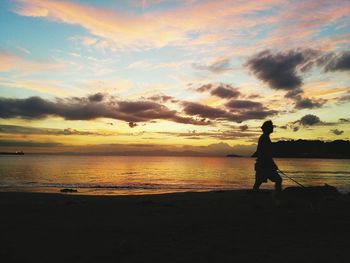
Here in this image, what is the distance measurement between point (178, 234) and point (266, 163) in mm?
4030

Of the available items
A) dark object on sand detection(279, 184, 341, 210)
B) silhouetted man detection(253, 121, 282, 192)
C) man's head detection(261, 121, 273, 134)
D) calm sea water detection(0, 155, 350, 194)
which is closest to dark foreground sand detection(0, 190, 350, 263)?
dark object on sand detection(279, 184, 341, 210)

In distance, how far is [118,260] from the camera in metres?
5.36

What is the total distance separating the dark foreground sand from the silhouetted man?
0.74 meters

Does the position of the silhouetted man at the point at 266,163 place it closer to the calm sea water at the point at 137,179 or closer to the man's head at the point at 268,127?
the man's head at the point at 268,127

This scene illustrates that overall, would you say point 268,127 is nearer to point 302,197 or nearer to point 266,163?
point 266,163

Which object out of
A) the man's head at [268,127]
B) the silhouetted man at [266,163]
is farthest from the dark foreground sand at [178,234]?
the man's head at [268,127]

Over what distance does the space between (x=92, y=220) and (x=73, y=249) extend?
9.52 ft

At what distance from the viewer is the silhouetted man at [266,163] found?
9617 millimetres

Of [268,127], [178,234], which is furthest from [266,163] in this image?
[178,234]

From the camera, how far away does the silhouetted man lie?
31.6 ft

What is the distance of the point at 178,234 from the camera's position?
7.14 m

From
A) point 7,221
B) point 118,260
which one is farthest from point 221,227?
point 7,221

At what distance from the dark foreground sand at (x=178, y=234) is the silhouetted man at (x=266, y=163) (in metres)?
0.74

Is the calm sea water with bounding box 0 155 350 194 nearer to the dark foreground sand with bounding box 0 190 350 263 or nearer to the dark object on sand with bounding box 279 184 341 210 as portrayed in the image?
the dark object on sand with bounding box 279 184 341 210
